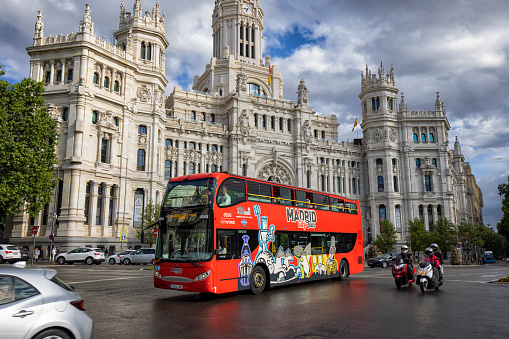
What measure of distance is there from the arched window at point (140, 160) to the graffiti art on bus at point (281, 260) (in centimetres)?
3267

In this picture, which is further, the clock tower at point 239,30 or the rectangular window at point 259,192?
the clock tower at point 239,30

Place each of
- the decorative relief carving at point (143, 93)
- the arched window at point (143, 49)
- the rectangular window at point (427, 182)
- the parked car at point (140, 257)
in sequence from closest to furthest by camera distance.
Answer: the parked car at point (140, 257), the decorative relief carving at point (143, 93), the arched window at point (143, 49), the rectangular window at point (427, 182)

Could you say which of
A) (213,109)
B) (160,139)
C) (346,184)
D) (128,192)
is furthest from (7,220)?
(346,184)

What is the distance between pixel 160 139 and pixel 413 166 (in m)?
42.8

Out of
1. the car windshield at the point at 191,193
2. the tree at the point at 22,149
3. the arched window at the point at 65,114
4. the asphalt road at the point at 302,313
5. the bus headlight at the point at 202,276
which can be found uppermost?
the arched window at the point at 65,114

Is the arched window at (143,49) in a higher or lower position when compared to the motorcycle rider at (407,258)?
higher

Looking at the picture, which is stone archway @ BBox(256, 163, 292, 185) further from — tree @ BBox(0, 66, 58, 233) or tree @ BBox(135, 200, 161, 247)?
tree @ BBox(0, 66, 58, 233)

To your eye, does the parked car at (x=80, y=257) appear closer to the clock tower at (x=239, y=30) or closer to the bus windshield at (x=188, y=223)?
the bus windshield at (x=188, y=223)

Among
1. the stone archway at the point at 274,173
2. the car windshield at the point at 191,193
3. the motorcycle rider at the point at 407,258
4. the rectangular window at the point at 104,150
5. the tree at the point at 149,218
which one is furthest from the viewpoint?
the stone archway at the point at 274,173

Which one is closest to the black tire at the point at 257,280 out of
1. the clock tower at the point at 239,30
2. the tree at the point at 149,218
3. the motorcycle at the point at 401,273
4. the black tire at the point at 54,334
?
the motorcycle at the point at 401,273

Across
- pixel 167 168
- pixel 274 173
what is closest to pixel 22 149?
pixel 167 168

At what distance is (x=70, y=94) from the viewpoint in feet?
133

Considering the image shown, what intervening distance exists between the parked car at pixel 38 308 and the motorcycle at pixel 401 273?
13.3 m

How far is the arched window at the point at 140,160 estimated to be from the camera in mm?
46188
